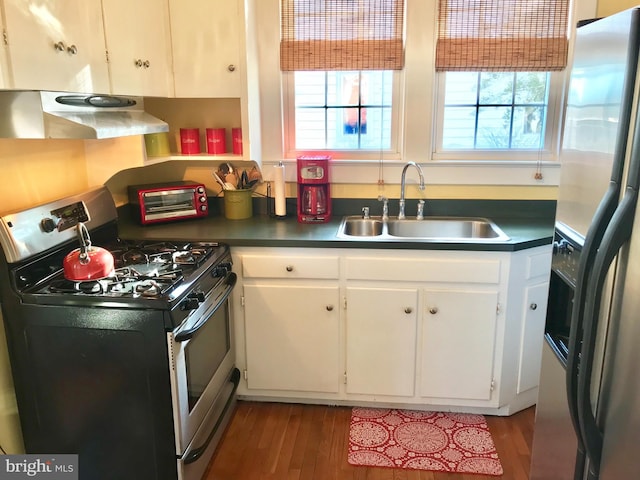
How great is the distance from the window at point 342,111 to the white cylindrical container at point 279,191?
0.85 ft

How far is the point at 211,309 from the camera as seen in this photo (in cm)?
217

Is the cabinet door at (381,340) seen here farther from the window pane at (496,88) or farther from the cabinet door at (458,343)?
the window pane at (496,88)

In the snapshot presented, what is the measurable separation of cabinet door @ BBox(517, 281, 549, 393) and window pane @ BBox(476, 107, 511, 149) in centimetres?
86

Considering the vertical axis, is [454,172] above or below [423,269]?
above

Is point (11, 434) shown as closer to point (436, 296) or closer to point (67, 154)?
point (67, 154)

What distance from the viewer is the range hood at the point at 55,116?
1772 millimetres

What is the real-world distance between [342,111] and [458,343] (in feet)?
4.58

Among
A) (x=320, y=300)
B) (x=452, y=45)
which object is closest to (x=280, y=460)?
(x=320, y=300)

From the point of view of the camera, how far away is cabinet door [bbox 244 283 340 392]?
2.54 metres

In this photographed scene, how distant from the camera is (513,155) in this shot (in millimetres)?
2926

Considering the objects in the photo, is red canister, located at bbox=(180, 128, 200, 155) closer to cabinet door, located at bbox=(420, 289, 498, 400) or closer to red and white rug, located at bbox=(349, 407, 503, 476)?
cabinet door, located at bbox=(420, 289, 498, 400)

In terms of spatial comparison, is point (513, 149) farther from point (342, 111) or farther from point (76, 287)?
point (76, 287)

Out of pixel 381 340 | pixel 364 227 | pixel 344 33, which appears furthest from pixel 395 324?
pixel 344 33

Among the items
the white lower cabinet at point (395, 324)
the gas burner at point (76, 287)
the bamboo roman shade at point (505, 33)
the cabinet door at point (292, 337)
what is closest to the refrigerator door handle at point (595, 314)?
the white lower cabinet at point (395, 324)
